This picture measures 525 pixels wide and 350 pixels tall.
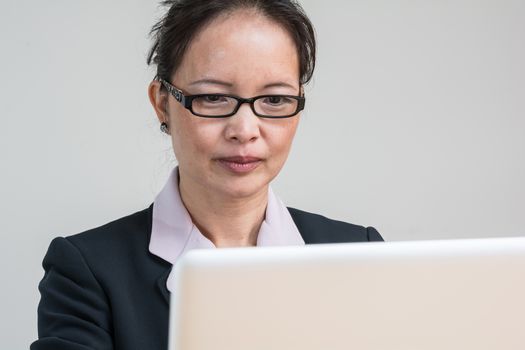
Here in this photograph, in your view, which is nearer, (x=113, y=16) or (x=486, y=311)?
(x=486, y=311)

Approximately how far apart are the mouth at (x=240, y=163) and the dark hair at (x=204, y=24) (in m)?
0.20

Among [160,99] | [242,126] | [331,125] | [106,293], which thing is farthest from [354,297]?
[331,125]

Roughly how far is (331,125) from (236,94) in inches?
56.9

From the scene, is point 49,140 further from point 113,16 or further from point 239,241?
point 239,241

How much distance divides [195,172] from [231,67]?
20 cm

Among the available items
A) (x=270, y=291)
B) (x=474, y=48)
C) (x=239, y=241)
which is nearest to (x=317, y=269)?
(x=270, y=291)

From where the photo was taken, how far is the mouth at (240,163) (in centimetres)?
141

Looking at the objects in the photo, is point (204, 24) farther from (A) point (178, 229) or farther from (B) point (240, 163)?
(A) point (178, 229)

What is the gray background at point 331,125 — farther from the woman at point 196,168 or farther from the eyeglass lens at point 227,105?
the eyeglass lens at point 227,105

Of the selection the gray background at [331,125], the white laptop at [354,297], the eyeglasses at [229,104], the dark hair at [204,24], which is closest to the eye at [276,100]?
the eyeglasses at [229,104]

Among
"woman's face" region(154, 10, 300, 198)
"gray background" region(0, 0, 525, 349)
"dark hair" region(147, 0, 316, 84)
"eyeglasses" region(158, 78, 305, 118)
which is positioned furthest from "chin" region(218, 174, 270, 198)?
"gray background" region(0, 0, 525, 349)

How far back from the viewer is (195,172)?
1.46 m

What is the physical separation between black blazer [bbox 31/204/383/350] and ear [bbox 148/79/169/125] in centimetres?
22

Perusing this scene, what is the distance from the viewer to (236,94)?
1396 millimetres
